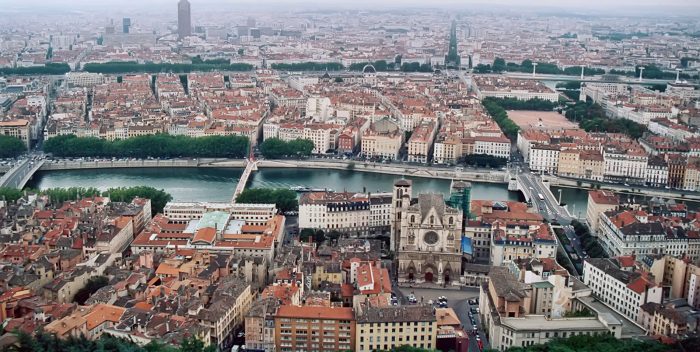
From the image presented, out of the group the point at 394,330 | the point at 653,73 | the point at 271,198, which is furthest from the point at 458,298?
the point at 653,73

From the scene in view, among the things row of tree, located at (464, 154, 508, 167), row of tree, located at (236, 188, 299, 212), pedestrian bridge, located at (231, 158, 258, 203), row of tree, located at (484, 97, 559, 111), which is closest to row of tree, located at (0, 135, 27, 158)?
pedestrian bridge, located at (231, 158, 258, 203)

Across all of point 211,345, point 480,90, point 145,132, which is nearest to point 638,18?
point 480,90

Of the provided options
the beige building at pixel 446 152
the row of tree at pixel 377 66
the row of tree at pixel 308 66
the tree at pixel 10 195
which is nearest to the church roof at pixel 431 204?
the tree at pixel 10 195

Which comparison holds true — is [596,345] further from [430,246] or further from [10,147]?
[10,147]

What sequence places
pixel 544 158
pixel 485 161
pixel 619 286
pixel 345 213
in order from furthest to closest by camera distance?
pixel 485 161 → pixel 544 158 → pixel 345 213 → pixel 619 286

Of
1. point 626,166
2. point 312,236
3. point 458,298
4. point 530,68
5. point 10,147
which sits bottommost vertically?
point 458,298

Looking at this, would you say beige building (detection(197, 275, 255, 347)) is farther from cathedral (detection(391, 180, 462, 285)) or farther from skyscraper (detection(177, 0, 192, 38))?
skyscraper (detection(177, 0, 192, 38))
